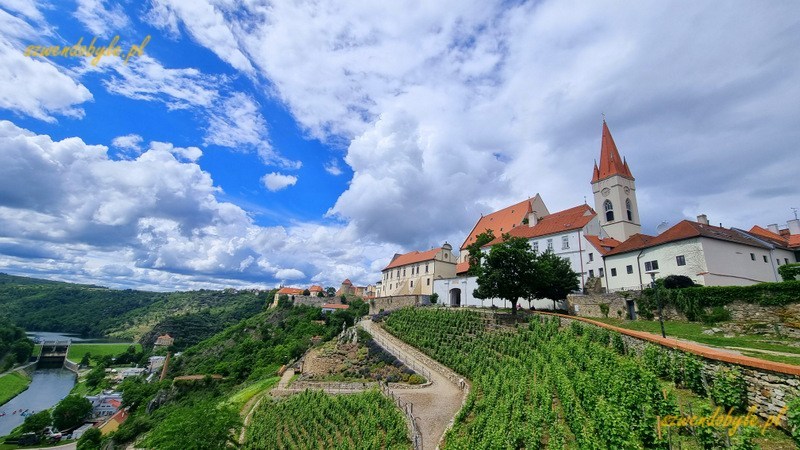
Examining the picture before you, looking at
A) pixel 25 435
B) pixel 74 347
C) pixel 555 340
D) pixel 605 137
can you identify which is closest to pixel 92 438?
pixel 25 435

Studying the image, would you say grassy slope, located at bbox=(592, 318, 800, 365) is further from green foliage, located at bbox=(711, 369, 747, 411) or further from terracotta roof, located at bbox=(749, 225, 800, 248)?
terracotta roof, located at bbox=(749, 225, 800, 248)

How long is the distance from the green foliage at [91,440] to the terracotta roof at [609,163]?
66980 mm

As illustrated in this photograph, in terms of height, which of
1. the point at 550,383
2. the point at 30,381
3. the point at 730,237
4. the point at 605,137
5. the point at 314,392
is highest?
the point at 605,137

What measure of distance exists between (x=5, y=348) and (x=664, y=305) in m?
132

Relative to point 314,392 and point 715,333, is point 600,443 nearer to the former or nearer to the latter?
point 715,333

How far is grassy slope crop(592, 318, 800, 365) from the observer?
12.1 m

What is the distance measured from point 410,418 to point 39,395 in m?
91.4

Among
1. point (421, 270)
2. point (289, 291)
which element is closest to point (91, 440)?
point (421, 270)

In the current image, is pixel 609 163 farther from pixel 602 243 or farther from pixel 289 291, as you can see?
pixel 289 291

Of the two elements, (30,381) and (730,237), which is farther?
(30,381)

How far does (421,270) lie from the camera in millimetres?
60688

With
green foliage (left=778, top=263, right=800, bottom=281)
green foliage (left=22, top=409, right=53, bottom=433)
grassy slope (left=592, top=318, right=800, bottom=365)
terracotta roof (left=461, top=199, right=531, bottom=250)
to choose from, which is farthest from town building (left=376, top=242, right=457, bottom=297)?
green foliage (left=22, top=409, right=53, bottom=433)

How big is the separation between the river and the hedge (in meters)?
81.2

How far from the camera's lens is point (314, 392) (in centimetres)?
2406
